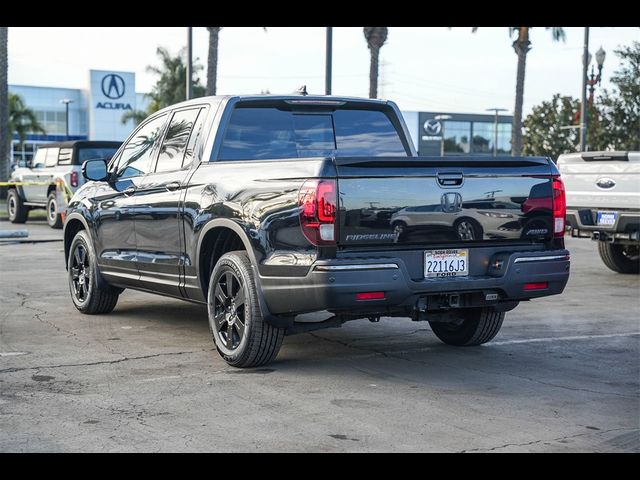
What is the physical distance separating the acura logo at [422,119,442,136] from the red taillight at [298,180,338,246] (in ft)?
300

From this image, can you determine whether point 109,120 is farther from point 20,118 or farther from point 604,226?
point 604,226

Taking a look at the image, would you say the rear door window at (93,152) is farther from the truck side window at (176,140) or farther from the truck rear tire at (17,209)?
the truck side window at (176,140)

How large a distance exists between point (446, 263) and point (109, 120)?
90.5 meters

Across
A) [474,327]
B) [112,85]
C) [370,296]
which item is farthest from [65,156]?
[112,85]

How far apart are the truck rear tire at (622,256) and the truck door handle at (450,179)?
781 cm

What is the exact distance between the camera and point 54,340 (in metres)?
8.12

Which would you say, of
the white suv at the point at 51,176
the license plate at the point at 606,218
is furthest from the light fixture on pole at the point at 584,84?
the license plate at the point at 606,218

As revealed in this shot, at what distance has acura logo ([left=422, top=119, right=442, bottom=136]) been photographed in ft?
318

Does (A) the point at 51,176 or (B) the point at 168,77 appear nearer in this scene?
(A) the point at 51,176

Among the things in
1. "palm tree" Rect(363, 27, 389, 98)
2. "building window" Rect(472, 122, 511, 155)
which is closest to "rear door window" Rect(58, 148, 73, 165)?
"palm tree" Rect(363, 27, 389, 98)

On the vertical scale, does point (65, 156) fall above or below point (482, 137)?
below

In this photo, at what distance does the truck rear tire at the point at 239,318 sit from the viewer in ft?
22.4

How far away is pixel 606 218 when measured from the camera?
42.1 ft
